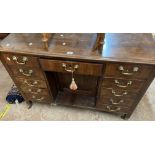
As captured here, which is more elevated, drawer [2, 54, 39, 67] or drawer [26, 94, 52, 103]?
drawer [2, 54, 39, 67]

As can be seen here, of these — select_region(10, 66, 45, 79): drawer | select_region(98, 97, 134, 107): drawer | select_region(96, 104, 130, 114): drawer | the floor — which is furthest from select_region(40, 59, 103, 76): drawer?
the floor

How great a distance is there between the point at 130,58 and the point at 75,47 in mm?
367

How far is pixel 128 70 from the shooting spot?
0.93 meters

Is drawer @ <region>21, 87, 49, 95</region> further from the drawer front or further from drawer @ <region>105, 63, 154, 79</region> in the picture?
drawer @ <region>105, 63, 154, 79</region>

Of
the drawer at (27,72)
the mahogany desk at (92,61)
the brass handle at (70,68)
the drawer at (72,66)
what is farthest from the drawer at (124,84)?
the drawer at (27,72)

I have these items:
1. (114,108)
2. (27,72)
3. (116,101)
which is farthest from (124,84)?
(27,72)

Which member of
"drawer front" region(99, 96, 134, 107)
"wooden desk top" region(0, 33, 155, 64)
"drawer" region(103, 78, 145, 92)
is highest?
"wooden desk top" region(0, 33, 155, 64)

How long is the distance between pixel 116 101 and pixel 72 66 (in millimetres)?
556

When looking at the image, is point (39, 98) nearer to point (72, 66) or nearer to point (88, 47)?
point (72, 66)

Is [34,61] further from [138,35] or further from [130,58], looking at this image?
[138,35]

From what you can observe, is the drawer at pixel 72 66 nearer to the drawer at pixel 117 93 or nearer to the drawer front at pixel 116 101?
the drawer at pixel 117 93

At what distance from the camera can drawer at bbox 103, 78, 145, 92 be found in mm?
1019

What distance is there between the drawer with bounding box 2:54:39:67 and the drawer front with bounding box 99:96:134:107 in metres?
0.67
